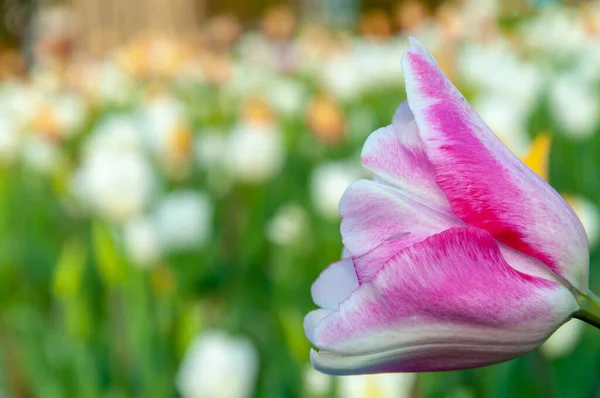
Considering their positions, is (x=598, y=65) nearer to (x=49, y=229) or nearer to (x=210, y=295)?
(x=210, y=295)

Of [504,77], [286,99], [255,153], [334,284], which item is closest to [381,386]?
[334,284]

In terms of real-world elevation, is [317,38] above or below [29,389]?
above

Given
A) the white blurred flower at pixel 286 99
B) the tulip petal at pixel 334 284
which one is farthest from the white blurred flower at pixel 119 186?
the white blurred flower at pixel 286 99

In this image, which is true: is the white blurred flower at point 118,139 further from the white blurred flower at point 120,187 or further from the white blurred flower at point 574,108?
the white blurred flower at point 574,108

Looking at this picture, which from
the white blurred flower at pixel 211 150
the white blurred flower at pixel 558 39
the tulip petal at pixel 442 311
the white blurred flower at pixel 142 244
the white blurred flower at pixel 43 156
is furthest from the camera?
the white blurred flower at pixel 558 39

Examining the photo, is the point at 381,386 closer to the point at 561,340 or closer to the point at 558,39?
the point at 561,340

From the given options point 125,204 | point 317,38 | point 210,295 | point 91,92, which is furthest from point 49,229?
point 317,38
